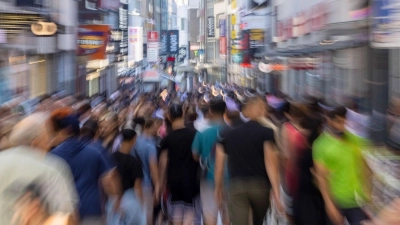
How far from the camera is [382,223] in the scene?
14.8ft

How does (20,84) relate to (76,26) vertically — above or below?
below

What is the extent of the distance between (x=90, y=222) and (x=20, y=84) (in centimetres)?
1603

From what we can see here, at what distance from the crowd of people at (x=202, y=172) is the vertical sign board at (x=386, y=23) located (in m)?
0.94

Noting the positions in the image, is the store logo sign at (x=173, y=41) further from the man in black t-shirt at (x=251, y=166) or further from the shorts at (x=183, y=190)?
the man in black t-shirt at (x=251, y=166)

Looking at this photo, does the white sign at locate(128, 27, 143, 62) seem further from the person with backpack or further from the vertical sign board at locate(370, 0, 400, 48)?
the vertical sign board at locate(370, 0, 400, 48)

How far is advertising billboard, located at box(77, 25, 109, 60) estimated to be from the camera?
24.7 meters

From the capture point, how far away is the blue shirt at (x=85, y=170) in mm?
6250

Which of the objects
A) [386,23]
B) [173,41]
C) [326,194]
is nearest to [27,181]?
[326,194]

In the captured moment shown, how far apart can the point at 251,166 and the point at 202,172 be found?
0.98 meters

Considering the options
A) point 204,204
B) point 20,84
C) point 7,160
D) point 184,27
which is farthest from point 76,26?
point 184,27

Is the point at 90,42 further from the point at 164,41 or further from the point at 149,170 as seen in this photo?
the point at 164,41

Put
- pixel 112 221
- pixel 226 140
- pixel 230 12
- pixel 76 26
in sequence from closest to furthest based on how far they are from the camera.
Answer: pixel 112 221
pixel 226 140
pixel 76 26
pixel 230 12

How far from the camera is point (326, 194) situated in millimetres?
6934

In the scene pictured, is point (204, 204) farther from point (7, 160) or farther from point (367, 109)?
point (367, 109)
